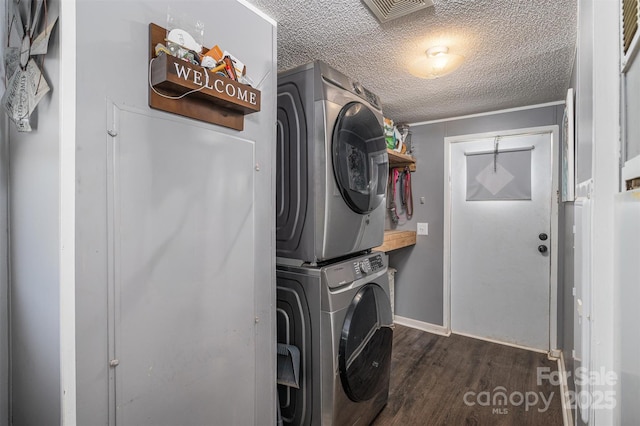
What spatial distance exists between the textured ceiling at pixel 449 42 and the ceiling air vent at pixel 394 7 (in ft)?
0.15

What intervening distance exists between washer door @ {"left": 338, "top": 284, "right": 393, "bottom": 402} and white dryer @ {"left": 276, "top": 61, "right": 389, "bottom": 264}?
30 centimetres

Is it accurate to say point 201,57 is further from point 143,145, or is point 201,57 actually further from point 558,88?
point 558,88

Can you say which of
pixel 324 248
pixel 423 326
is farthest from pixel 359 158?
pixel 423 326

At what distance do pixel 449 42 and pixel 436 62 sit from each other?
12cm

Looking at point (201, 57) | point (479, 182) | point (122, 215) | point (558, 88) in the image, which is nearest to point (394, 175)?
point (479, 182)

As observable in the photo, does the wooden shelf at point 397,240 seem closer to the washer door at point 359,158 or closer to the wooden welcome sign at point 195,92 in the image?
the washer door at point 359,158

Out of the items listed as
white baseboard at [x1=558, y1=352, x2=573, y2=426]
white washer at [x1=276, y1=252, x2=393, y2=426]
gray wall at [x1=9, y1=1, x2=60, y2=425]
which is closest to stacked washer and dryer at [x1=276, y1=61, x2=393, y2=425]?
white washer at [x1=276, y1=252, x2=393, y2=426]

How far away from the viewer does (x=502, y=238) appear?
2992mm

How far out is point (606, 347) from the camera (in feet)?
2.62

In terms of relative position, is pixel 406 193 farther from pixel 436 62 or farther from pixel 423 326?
pixel 436 62

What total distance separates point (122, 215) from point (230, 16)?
0.87 metres

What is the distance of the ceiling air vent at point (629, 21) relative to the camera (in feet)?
1.95

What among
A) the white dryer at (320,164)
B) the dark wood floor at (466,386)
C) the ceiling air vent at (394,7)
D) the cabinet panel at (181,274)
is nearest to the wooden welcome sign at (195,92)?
the cabinet panel at (181,274)

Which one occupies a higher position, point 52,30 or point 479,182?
point 52,30
